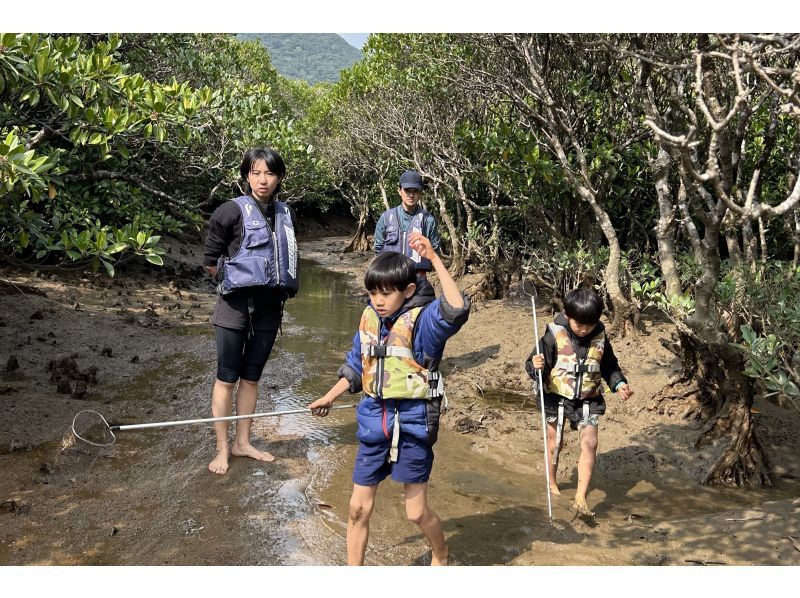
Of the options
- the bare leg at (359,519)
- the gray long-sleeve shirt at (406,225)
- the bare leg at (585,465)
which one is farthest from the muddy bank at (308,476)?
the gray long-sleeve shirt at (406,225)

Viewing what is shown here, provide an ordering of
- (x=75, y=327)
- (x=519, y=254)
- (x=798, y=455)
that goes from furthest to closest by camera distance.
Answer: (x=519, y=254), (x=75, y=327), (x=798, y=455)

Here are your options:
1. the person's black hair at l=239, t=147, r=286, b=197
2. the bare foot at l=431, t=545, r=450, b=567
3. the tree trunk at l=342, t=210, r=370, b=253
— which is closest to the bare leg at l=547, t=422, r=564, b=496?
the bare foot at l=431, t=545, r=450, b=567

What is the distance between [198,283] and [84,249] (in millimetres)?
9700

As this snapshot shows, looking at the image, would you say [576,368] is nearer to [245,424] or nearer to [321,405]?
[321,405]

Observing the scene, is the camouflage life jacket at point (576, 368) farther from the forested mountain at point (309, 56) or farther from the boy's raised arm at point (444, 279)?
the forested mountain at point (309, 56)

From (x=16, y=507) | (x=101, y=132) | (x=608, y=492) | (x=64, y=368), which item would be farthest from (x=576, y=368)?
(x=64, y=368)

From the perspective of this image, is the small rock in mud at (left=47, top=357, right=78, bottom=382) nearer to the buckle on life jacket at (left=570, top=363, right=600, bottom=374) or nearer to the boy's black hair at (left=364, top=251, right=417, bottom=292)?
the boy's black hair at (left=364, top=251, right=417, bottom=292)

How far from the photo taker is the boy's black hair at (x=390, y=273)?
297 centimetres

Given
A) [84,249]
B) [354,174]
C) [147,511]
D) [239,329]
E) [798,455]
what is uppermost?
[354,174]

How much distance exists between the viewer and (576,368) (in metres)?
4.24

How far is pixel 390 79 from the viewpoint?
14375 millimetres

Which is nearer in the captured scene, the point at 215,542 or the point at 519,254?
the point at 215,542
